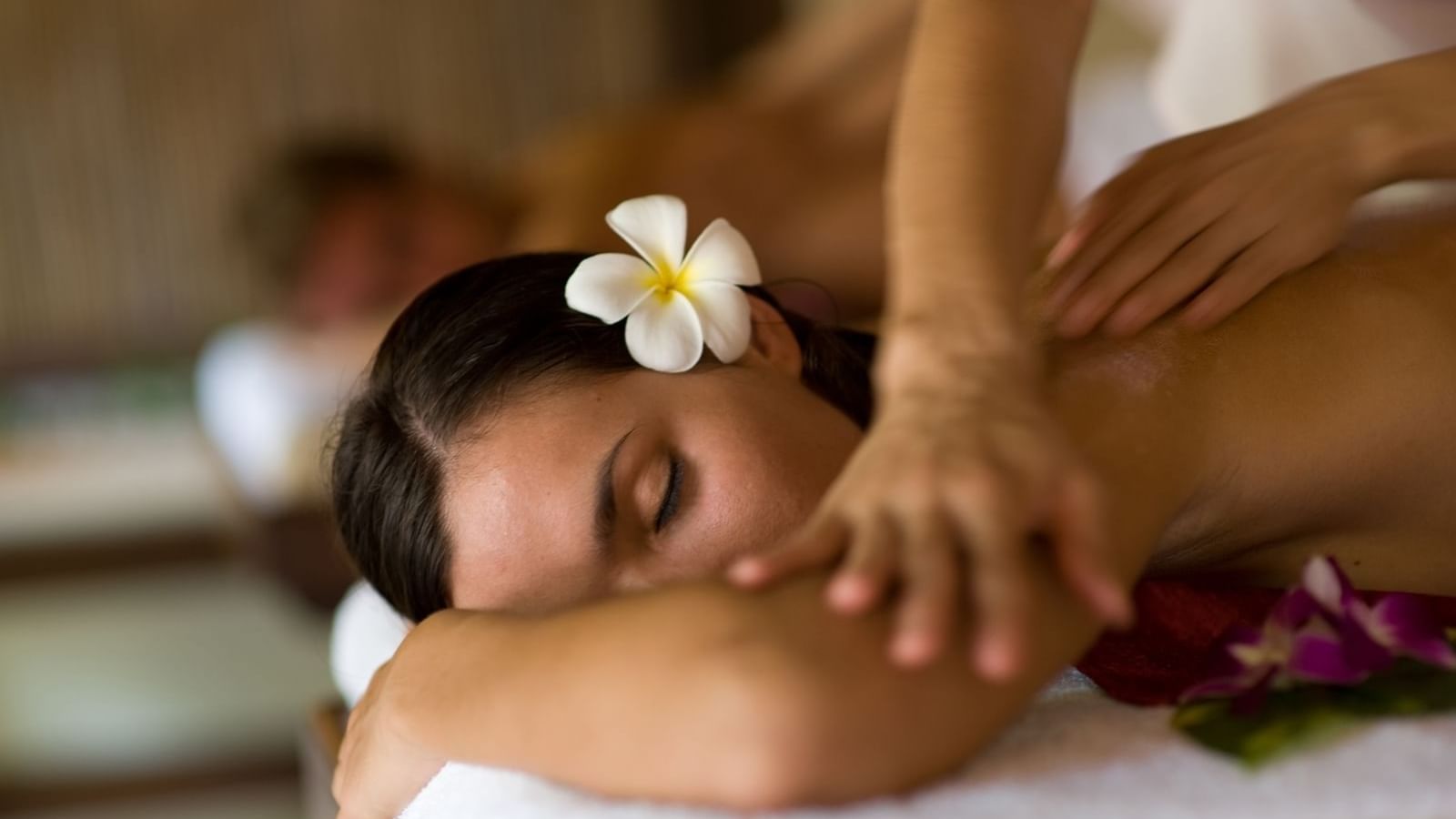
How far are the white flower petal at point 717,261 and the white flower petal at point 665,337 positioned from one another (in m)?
0.04

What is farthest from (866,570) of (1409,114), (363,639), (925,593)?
(363,639)

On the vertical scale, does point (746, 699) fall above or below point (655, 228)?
below

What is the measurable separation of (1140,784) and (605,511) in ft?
1.18

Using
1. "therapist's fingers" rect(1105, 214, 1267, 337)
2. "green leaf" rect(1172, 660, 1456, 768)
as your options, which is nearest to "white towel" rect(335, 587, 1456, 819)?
"green leaf" rect(1172, 660, 1456, 768)

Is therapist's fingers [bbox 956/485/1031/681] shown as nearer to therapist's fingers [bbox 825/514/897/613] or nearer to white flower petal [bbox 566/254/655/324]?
therapist's fingers [bbox 825/514/897/613]

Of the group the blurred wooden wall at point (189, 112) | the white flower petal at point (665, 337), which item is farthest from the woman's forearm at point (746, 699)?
the blurred wooden wall at point (189, 112)

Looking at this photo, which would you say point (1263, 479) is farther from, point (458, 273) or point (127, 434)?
point (127, 434)

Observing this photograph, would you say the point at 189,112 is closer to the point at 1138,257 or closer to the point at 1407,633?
the point at 1138,257

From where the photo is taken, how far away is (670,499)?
0.90 metres

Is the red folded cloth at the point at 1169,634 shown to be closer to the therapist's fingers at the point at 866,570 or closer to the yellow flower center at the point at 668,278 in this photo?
the therapist's fingers at the point at 866,570

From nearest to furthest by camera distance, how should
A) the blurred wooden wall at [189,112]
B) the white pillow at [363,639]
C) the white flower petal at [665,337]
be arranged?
the white flower petal at [665,337]
the white pillow at [363,639]
the blurred wooden wall at [189,112]

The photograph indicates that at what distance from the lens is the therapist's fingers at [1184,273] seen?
894mm

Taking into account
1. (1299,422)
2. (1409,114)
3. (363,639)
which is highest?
(1409,114)

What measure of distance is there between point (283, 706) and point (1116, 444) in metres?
Answer: 3.33
